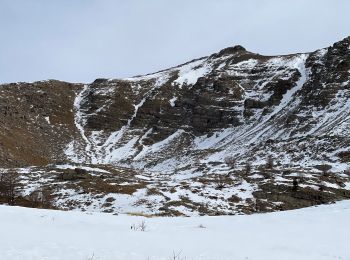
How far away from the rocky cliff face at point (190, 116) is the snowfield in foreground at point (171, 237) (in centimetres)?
4750

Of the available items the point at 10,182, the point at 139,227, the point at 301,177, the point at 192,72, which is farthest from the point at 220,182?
the point at 192,72

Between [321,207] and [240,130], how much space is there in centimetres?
8894

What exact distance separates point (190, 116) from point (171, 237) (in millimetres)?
115717

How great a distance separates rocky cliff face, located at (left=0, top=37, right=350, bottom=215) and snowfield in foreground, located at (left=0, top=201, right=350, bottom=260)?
47.5 metres

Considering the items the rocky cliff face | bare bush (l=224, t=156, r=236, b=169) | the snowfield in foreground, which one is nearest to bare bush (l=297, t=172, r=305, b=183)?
bare bush (l=224, t=156, r=236, b=169)

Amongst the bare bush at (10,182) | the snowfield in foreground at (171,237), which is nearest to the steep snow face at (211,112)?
the bare bush at (10,182)

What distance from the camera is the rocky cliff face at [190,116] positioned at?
85625mm

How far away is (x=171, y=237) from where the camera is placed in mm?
13961

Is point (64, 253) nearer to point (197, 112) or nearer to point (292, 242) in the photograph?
point (292, 242)

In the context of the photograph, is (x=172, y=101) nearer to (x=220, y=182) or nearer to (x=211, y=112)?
(x=211, y=112)

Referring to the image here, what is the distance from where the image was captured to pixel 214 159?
82.6 m

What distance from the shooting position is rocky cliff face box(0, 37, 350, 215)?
85625 mm

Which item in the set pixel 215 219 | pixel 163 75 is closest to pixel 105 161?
pixel 163 75

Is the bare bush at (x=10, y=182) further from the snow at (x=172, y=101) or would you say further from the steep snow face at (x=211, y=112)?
the snow at (x=172, y=101)
